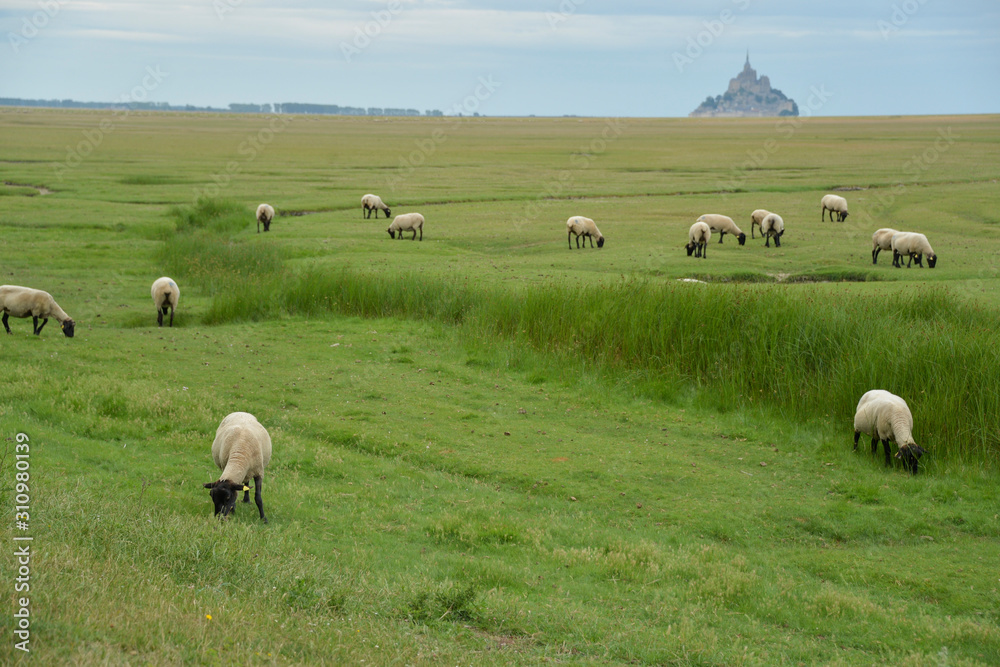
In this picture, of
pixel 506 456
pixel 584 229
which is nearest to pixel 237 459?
pixel 506 456

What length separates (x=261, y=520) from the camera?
33.2ft

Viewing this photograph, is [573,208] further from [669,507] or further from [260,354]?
[669,507]

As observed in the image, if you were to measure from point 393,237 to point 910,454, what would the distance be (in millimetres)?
25148

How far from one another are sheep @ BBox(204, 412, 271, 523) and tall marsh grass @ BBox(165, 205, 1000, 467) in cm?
887


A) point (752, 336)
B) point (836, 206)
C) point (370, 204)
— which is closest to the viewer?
point (752, 336)

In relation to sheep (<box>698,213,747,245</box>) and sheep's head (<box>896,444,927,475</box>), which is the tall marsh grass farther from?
sheep (<box>698,213,747,245</box>)

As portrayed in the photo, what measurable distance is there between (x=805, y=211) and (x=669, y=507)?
1351 inches

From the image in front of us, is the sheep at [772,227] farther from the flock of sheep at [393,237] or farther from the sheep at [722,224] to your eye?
the sheep at [722,224]

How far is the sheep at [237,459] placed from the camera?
981cm

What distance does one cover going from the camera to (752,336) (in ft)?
55.9

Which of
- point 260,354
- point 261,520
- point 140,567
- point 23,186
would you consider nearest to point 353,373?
point 260,354

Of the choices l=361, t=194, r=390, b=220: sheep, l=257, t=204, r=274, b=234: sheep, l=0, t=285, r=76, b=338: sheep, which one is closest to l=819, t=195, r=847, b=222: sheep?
l=361, t=194, r=390, b=220: sheep

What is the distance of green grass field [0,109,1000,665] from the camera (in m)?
7.44

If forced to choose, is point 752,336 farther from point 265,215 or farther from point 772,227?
point 265,215
